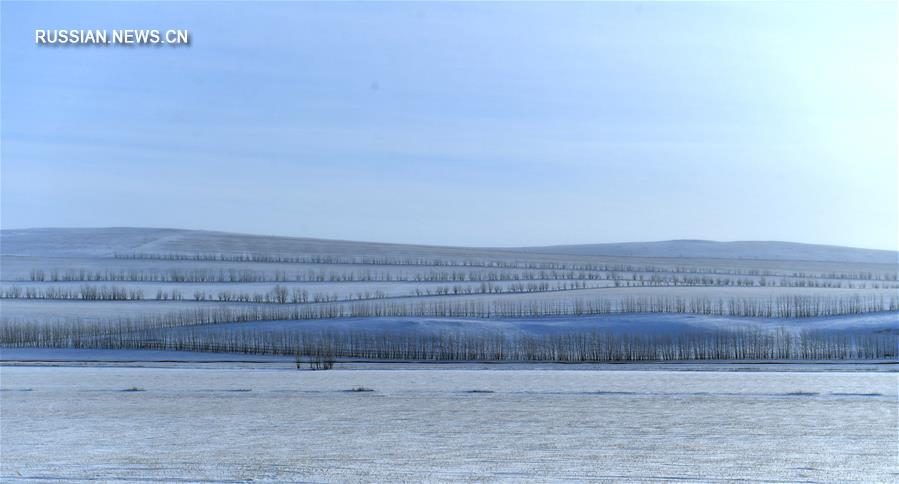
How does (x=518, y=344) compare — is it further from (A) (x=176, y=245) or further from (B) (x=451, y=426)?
(A) (x=176, y=245)

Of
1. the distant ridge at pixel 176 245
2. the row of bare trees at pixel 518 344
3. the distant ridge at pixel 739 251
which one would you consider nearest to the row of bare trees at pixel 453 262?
the distant ridge at pixel 176 245

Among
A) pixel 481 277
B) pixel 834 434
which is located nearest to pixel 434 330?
pixel 834 434

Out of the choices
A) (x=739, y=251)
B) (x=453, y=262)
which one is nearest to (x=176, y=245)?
(x=453, y=262)

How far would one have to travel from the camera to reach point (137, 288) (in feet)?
149

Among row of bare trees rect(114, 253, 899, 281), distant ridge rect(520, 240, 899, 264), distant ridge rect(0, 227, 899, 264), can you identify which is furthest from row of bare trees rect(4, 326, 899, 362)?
distant ridge rect(520, 240, 899, 264)

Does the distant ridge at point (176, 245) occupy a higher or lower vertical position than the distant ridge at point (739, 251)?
higher

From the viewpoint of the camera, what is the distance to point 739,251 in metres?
110

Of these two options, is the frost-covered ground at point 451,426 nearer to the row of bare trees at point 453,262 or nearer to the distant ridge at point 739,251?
the row of bare trees at point 453,262

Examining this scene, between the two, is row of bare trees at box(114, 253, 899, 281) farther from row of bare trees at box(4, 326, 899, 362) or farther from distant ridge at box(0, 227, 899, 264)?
row of bare trees at box(4, 326, 899, 362)

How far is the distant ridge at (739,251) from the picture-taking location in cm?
10600

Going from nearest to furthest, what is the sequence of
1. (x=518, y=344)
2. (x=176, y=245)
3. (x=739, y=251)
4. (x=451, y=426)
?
(x=451, y=426) → (x=518, y=344) → (x=176, y=245) → (x=739, y=251)

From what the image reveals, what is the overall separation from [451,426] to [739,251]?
100128 millimetres

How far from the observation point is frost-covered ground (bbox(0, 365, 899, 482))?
461 inches

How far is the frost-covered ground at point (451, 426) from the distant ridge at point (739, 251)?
81.9 m
